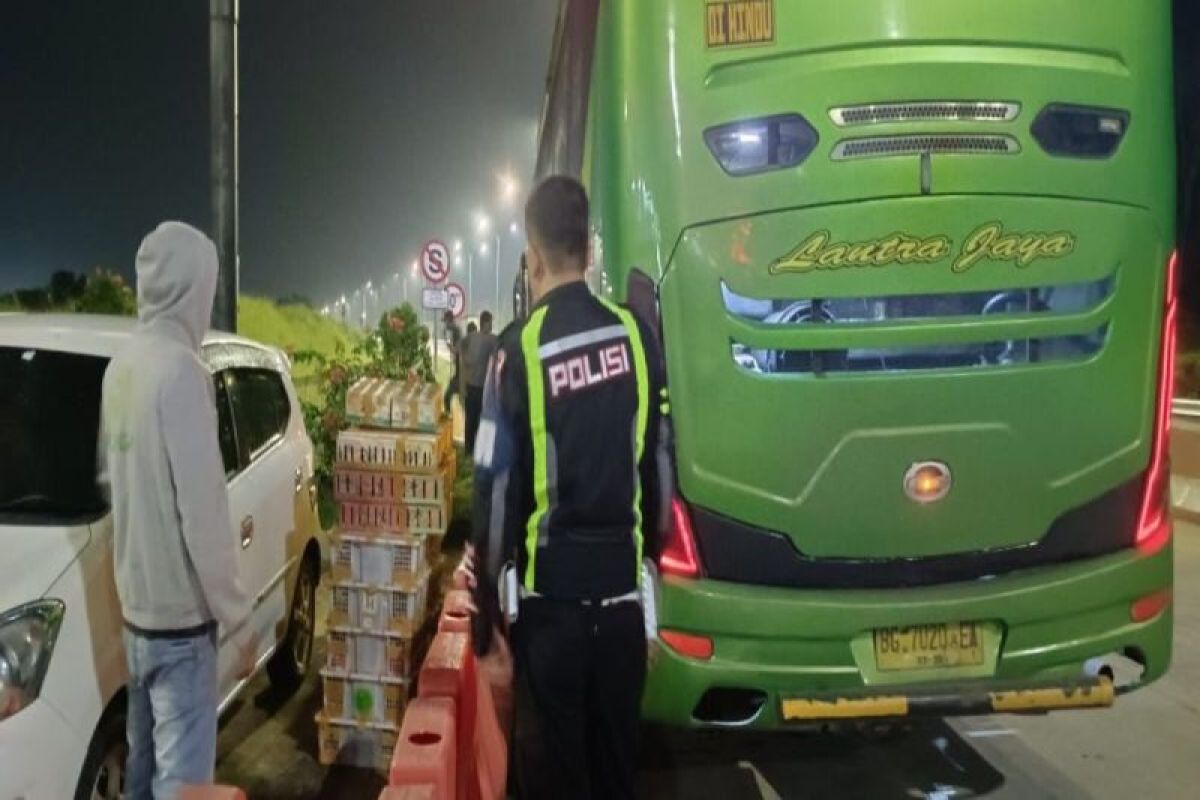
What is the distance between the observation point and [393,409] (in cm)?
490

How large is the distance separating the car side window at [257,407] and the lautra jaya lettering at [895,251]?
2.60 m

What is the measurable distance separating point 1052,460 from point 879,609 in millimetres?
796

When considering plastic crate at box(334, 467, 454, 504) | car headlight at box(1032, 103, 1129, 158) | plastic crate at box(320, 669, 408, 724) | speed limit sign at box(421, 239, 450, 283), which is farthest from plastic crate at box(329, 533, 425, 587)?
speed limit sign at box(421, 239, 450, 283)

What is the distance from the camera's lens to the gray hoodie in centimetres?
319

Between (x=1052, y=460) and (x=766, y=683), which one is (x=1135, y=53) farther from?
(x=766, y=683)

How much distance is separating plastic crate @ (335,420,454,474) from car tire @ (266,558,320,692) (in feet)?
3.86

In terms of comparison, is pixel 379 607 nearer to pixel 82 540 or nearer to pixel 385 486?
pixel 385 486

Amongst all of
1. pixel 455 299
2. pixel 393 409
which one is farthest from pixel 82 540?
pixel 455 299

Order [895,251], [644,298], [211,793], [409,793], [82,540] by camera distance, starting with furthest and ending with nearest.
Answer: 1. [644,298]
2. [895,251]
3. [82,540]
4. [409,793]
5. [211,793]

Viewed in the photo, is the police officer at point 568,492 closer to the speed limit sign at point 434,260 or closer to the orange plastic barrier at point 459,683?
the orange plastic barrier at point 459,683

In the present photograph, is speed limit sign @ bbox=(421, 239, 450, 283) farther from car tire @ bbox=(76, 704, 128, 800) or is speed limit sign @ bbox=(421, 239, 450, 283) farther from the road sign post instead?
→ car tire @ bbox=(76, 704, 128, 800)

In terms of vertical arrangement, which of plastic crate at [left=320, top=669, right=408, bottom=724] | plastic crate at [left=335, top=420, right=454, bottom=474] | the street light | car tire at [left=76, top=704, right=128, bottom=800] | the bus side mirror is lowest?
plastic crate at [left=320, top=669, right=408, bottom=724]

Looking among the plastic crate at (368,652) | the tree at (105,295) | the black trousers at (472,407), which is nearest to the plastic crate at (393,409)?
the plastic crate at (368,652)

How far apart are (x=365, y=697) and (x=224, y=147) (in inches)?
188
